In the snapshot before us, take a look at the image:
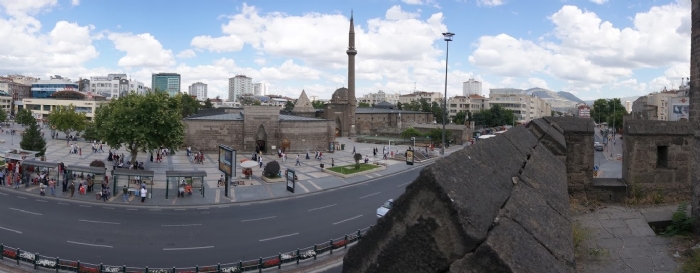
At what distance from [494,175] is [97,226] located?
1885cm

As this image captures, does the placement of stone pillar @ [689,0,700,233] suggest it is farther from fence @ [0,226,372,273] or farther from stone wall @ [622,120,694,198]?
fence @ [0,226,372,273]

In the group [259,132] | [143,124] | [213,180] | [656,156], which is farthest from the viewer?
[259,132]

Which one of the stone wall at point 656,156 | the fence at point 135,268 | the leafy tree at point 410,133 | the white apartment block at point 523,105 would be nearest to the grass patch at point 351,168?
the fence at point 135,268

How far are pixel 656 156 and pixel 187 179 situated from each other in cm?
2298

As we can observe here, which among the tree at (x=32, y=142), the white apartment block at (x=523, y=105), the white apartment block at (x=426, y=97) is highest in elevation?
the white apartment block at (x=426, y=97)

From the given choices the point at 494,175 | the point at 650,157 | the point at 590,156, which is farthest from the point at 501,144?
the point at 650,157

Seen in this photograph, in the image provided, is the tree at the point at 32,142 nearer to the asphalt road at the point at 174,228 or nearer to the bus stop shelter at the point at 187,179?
the asphalt road at the point at 174,228

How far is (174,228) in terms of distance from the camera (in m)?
18.4

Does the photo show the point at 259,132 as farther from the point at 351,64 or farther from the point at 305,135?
the point at 351,64

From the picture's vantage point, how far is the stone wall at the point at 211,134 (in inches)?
1832

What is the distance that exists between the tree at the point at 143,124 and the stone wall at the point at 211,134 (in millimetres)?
15221

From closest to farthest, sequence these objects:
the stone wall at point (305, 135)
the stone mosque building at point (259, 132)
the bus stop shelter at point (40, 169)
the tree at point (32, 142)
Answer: the bus stop shelter at point (40, 169), the tree at point (32, 142), the stone mosque building at point (259, 132), the stone wall at point (305, 135)

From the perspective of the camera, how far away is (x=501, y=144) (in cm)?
459

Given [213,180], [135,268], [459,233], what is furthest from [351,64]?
[459,233]
